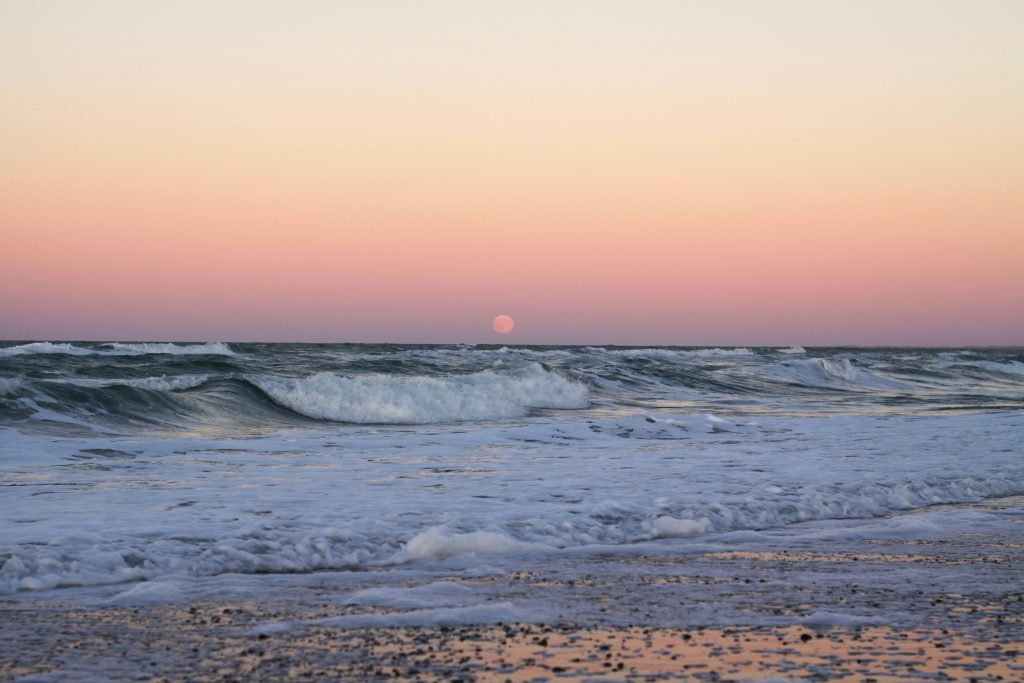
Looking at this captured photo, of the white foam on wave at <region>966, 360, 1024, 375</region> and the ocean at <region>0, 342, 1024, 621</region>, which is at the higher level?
the white foam on wave at <region>966, 360, 1024, 375</region>

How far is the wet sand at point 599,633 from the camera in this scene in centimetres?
409

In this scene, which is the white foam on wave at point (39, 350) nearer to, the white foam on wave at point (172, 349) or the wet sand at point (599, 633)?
the white foam on wave at point (172, 349)

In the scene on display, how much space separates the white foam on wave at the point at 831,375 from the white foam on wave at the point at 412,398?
14.8m

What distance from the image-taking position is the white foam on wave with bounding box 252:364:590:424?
20.1 metres

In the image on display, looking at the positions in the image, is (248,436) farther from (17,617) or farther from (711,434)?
(17,617)

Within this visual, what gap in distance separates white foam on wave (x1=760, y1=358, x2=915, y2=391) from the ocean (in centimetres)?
1215

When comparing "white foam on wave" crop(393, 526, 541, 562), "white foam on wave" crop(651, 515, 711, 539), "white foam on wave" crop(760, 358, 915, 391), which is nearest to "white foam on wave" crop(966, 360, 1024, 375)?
"white foam on wave" crop(760, 358, 915, 391)

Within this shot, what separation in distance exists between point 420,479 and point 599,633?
571 cm

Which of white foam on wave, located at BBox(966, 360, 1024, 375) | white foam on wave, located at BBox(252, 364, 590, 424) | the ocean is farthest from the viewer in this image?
white foam on wave, located at BBox(966, 360, 1024, 375)

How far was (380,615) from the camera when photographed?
5074mm

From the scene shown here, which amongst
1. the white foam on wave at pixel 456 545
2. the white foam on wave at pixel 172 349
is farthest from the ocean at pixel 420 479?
the white foam on wave at pixel 172 349

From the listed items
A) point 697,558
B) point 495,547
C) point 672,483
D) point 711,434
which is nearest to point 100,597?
point 495,547

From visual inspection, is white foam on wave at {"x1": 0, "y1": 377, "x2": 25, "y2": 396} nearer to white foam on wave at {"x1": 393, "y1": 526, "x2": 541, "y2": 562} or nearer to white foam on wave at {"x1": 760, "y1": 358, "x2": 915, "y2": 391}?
white foam on wave at {"x1": 393, "y1": 526, "x2": 541, "y2": 562}

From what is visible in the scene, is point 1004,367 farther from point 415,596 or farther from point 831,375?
point 415,596
